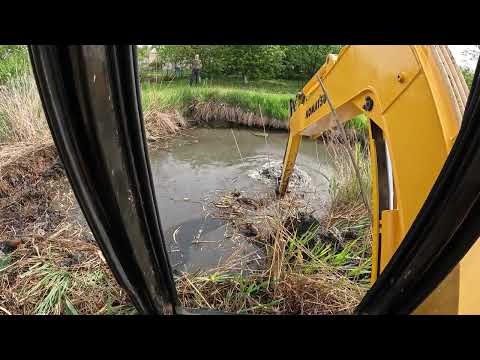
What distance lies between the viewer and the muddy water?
2766mm

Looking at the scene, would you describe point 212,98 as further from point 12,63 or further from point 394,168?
point 394,168

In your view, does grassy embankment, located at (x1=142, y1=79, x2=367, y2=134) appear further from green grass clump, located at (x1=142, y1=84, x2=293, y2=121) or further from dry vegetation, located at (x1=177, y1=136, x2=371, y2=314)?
dry vegetation, located at (x1=177, y1=136, x2=371, y2=314)

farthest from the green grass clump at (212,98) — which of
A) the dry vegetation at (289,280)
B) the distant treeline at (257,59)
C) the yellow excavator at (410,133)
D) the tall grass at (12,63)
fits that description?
the yellow excavator at (410,133)

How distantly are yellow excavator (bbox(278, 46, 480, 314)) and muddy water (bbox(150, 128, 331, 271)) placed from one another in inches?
60.5

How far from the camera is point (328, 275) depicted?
2127 millimetres

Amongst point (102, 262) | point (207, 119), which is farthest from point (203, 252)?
point (207, 119)

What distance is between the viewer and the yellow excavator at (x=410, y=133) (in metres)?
0.89

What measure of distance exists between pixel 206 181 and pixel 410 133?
3.32m

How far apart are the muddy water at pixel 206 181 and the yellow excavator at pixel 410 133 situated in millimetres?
1536

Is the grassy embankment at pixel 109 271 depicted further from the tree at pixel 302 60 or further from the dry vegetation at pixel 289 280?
the tree at pixel 302 60

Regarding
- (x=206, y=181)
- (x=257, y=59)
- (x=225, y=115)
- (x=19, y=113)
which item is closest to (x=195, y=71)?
(x=225, y=115)

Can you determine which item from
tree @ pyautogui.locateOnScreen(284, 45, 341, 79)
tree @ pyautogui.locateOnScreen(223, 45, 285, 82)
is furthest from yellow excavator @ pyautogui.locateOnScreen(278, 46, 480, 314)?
tree @ pyautogui.locateOnScreen(284, 45, 341, 79)

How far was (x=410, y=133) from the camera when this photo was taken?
1049 mm
